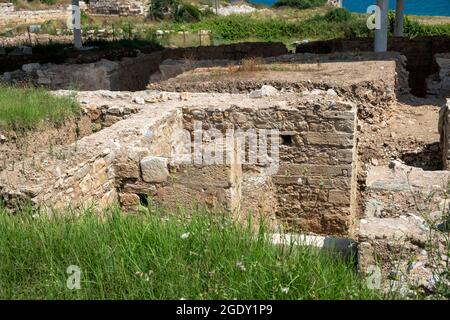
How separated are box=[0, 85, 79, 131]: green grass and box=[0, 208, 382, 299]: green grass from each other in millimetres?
2824

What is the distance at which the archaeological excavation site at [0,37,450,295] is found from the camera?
407cm

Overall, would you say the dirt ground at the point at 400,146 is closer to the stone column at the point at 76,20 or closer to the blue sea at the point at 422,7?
the stone column at the point at 76,20

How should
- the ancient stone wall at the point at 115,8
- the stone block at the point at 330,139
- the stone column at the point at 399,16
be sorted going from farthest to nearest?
the ancient stone wall at the point at 115,8 < the stone column at the point at 399,16 < the stone block at the point at 330,139

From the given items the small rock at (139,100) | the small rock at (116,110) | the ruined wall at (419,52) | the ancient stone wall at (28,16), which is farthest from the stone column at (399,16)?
the ancient stone wall at (28,16)

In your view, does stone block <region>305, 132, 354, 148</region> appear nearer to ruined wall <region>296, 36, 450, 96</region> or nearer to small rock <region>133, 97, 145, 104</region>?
small rock <region>133, 97, 145, 104</region>

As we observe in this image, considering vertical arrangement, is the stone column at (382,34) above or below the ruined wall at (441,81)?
above

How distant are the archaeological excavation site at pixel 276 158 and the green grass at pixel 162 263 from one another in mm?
343

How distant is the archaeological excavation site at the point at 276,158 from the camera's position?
4070mm

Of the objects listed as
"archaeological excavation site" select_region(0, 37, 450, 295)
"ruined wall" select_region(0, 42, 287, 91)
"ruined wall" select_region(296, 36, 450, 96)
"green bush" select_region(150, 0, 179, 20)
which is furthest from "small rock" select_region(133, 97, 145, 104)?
"green bush" select_region(150, 0, 179, 20)

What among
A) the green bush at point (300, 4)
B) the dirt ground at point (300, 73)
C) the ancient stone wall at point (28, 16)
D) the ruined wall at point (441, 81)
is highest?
the green bush at point (300, 4)

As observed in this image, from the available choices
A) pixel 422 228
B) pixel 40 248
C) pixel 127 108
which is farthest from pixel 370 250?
pixel 127 108

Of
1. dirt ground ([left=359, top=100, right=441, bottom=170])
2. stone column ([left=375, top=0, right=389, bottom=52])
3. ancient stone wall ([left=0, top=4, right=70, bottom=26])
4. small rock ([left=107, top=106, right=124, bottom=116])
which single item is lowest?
dirt ground ([left=359, top=100, right=441, bottom=170])

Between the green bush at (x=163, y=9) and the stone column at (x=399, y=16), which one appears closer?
the stone column at (x=399, y=16)
